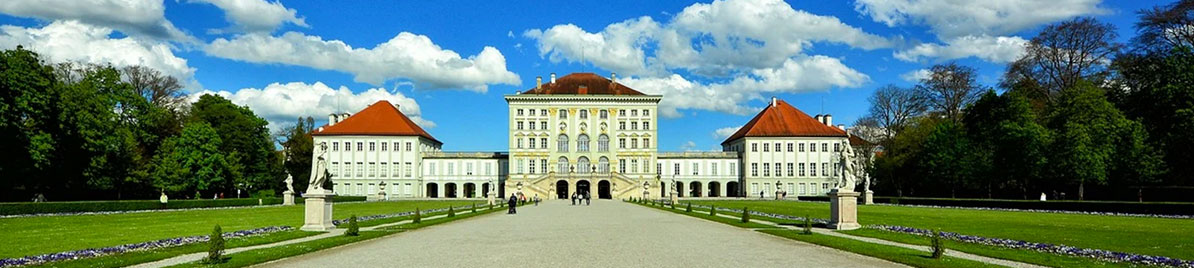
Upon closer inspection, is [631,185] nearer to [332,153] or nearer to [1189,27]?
[332,153]

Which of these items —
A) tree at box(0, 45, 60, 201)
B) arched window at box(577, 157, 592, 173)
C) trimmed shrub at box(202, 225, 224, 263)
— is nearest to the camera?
trimmed shrub at box(202, 225, 224, 263)

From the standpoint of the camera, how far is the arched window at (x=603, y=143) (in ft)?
301

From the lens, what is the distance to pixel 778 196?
264 ft

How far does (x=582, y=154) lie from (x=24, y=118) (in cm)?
5820

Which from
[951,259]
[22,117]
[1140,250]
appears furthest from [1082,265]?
[22,117]

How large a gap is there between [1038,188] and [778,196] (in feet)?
95.9

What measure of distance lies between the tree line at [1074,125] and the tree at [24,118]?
49.5m

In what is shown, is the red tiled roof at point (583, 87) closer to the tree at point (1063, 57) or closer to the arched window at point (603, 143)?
the arched window at point (603, 143)

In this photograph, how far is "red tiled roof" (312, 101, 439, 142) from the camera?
88500 mm

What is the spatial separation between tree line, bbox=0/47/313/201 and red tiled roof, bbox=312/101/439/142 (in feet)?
57.3

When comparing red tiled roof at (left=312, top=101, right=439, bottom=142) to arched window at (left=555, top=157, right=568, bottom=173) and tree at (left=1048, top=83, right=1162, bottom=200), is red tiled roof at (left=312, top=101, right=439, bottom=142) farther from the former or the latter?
tree at (left=1048, top=83, right=1162, bottom=200)

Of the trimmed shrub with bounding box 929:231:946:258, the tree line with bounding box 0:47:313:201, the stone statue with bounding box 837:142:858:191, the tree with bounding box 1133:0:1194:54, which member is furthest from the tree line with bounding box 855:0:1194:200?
the tree line with bounding box 0:47:313:201

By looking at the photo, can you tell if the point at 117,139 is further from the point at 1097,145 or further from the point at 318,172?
the point at 1097,145

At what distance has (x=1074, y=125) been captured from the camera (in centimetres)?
4331
